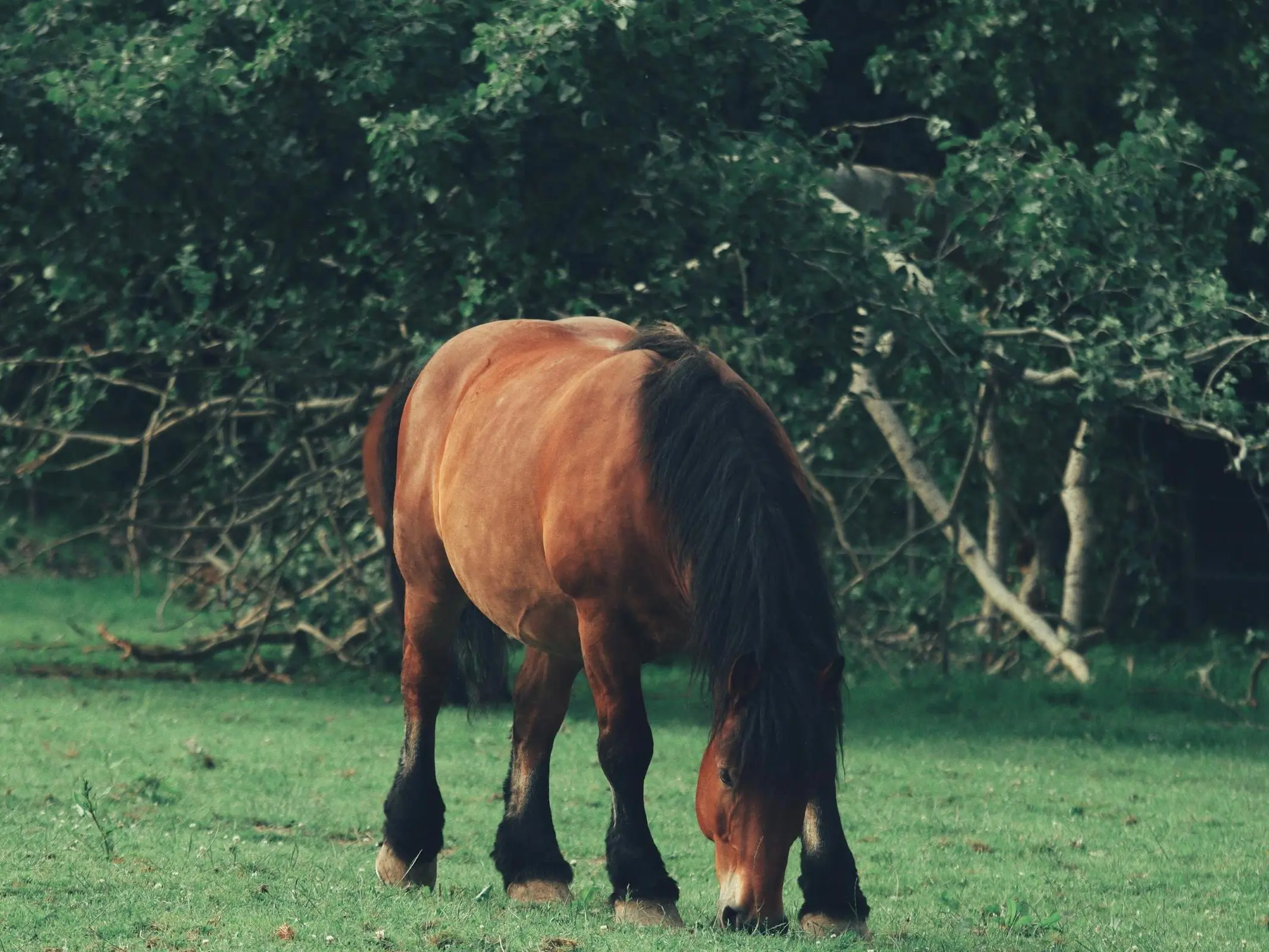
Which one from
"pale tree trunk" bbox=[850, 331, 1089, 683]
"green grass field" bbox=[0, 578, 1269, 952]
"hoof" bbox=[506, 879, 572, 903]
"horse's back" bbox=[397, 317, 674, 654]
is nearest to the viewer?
"green grass field" bbox=[0, 578, 1269, 952]

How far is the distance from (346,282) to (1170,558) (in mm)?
7892

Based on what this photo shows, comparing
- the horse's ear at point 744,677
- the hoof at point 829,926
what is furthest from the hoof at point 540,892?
the horse's ear at point 744,677

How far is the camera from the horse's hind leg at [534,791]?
5969 millimetres

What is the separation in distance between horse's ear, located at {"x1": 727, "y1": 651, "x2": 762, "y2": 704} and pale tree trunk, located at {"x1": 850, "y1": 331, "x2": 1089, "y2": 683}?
289 inches

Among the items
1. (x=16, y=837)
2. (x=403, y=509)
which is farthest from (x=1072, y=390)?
(x=16, y=837)

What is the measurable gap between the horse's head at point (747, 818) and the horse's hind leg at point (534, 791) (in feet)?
4.56

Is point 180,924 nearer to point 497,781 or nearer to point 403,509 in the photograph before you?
point 403,509

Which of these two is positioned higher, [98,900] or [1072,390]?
[1072,390]

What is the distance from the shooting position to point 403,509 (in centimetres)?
694

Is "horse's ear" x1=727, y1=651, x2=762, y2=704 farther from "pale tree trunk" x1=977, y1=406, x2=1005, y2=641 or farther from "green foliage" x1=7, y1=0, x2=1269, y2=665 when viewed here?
"pale tree trunk" x1=977, y1=406, x2=1005, y2=641

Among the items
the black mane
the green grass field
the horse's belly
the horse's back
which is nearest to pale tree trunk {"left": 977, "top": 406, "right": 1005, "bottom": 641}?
the green grass field

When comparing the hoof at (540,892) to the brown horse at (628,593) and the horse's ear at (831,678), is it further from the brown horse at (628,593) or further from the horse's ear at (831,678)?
the horse's ear at (831,678)

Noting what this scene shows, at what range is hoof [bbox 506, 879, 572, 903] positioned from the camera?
5.89 m

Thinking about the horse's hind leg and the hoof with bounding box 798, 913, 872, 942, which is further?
the horse's hind leg
